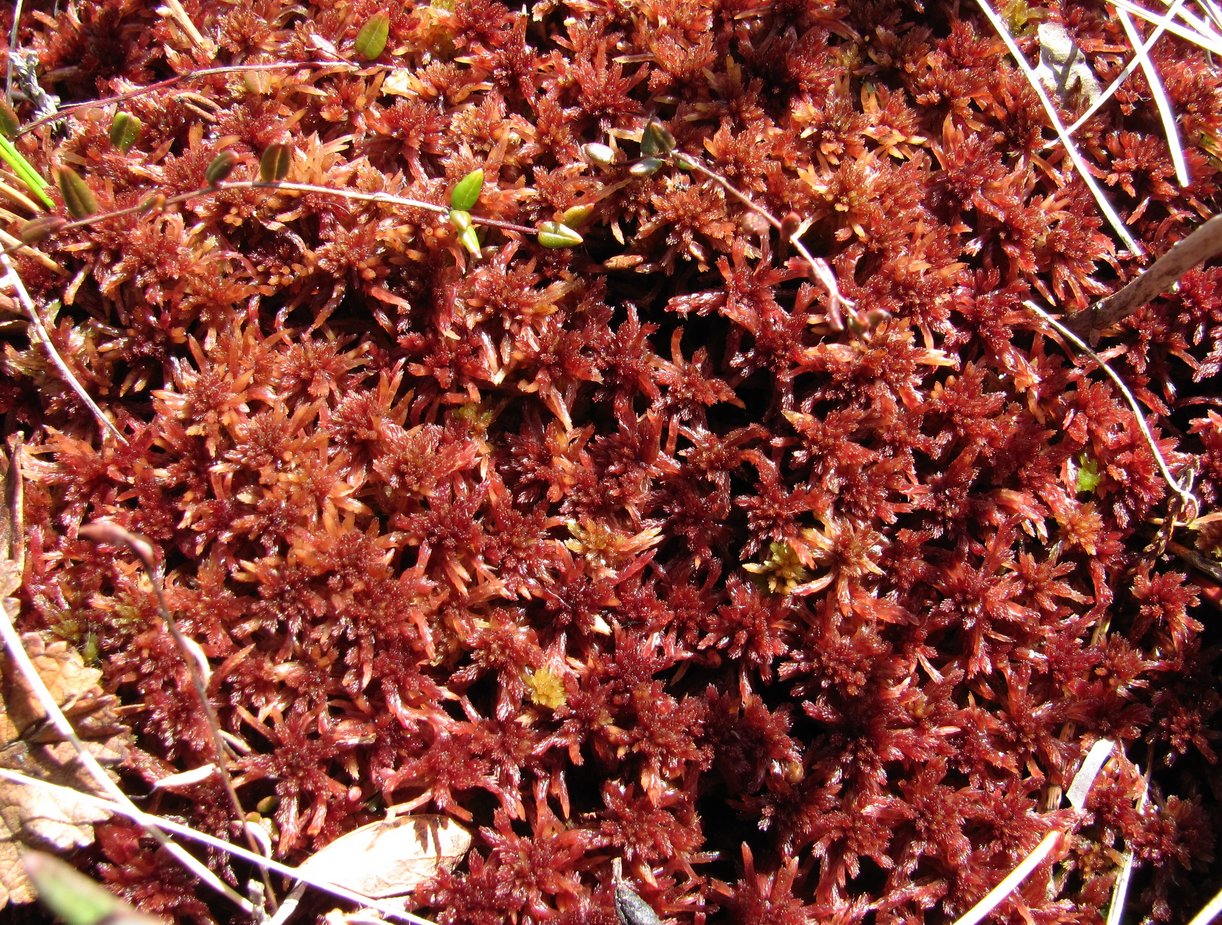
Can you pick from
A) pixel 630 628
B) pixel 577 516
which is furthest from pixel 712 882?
pixel 577 516

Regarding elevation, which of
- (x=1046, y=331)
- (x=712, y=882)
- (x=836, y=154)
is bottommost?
(x=712, y=882)

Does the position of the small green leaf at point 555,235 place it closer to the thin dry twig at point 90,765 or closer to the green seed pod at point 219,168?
the green seed pod at point 219,168

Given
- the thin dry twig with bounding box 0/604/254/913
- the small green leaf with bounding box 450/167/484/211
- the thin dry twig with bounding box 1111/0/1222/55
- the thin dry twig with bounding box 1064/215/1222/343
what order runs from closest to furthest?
the thin dry twig with bounding box 0/604/254/913 → the thin dry twig with bounding box 1064/215/1222/343 → the small green leaf with bounding box 450/167/484/211 → the thin dry twig with bounding box 1111/0/1222/55

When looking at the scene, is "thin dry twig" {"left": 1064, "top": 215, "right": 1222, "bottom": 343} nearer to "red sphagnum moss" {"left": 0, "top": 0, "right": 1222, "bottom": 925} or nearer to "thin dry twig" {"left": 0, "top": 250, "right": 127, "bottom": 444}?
"red sphagnum moss" {"left": 0, "top": 0, "right": 1222, "bottom": 925}

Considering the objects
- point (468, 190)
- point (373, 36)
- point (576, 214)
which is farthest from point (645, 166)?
point (373, 36)

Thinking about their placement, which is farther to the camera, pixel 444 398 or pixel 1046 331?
pixel 1046 331

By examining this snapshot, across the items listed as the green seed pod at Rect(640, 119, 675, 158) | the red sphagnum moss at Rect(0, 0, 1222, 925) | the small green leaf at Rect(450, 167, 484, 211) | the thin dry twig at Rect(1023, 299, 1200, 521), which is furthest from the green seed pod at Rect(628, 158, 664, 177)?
the thin dry twig at Rect(1023, 299, 1200, 521)

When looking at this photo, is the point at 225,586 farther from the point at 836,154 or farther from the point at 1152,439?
the point at 1152,439
